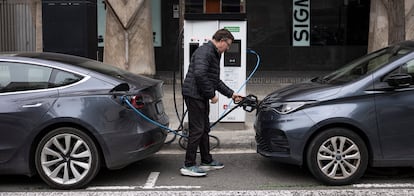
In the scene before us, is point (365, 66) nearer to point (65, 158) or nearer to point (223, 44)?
point (223, 44)

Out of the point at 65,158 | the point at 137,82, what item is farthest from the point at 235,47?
the point at 65,158

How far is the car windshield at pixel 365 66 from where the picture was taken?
5832mm

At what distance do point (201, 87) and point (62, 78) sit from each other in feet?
4.93

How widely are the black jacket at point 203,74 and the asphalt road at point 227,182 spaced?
3.26 feet

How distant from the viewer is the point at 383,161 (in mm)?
5684

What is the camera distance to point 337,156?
5645 mm

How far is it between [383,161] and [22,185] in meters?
3.93

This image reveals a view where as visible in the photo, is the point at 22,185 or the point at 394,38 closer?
the point at 22,185

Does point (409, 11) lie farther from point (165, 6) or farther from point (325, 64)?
point (165, 6)

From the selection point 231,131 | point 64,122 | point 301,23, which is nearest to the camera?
point 64,122

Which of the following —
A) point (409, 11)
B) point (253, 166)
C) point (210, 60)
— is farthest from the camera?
point (409, 11)

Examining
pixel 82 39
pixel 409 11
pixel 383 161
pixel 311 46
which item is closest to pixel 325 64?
pixel 311 46

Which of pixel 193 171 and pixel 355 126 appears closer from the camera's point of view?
pixel 355 126

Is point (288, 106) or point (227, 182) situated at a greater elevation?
point (288, 106)
